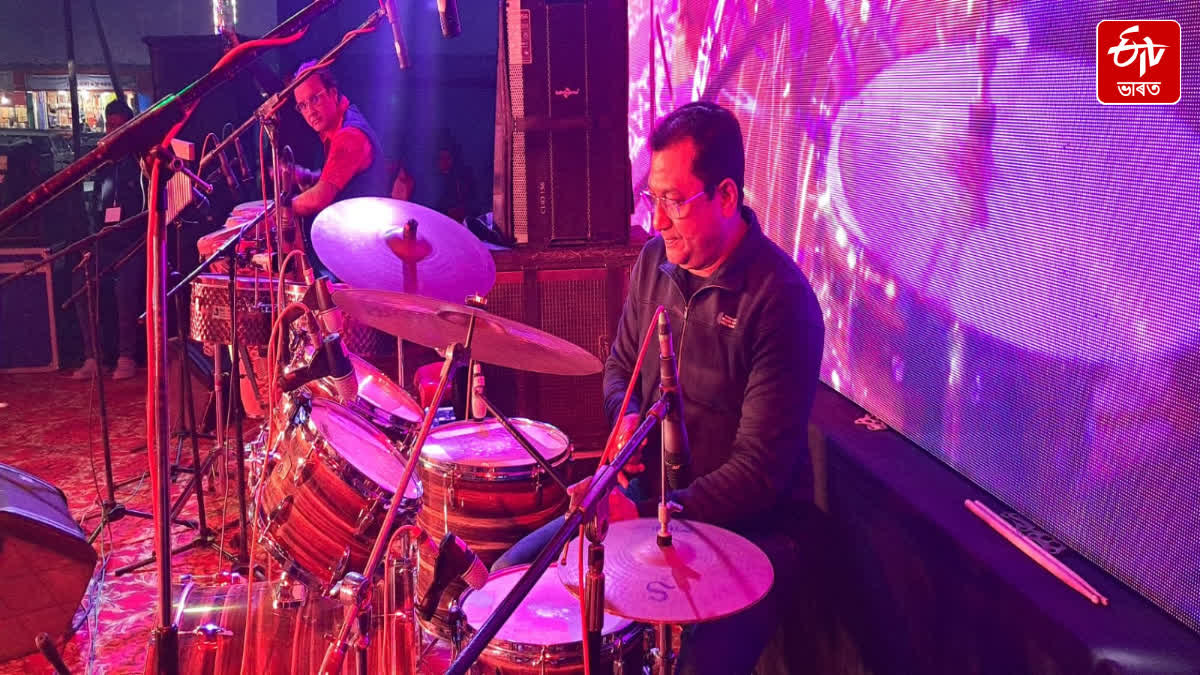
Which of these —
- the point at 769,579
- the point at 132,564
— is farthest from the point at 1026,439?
the point at 132,564

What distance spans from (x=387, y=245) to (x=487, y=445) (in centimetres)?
77

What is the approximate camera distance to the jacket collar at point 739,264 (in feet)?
8.25

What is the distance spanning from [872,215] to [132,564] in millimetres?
3268

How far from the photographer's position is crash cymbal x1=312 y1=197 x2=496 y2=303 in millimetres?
3197

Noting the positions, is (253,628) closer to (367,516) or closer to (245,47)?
(367,516)

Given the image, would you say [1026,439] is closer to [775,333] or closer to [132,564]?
[775,333]

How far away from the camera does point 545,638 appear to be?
207 cm

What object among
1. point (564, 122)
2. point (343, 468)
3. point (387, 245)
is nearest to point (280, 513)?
point (343, 468)

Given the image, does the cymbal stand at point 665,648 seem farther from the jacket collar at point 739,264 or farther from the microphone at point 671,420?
the jacket collar at point 739,264

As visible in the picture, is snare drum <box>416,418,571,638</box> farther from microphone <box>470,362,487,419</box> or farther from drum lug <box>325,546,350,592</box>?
microphone <box>470,362,487,419</box>

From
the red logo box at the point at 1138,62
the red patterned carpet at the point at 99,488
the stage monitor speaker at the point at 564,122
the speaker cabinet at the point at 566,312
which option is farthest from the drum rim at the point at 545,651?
the stage monitor speaker at the point at 564,122

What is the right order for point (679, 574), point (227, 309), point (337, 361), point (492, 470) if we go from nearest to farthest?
point (679, 574)
point (337, 361)
point (492, 470)
point (227, 309)

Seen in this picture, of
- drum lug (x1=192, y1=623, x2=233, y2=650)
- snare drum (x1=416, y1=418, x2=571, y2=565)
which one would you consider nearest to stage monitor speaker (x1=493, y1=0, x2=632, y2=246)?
snare drum (x1=416, y1=418, x2=571, y2=565)

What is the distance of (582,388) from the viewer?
14.4 feet
